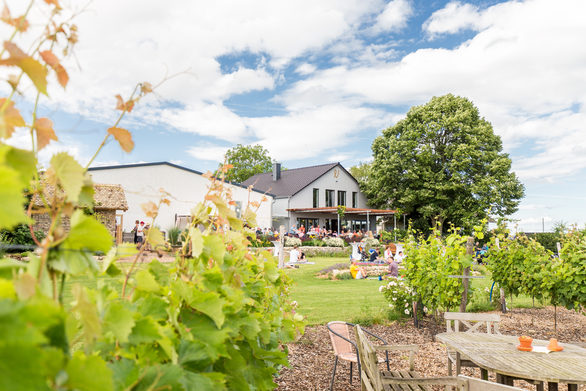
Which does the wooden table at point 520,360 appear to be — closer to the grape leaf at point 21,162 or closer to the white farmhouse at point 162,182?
the grape leaf at point 21,162

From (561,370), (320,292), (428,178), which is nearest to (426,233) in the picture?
(428,178)

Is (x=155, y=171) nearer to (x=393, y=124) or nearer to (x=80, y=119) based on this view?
(x=393, y=124)

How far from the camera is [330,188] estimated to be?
3791cm

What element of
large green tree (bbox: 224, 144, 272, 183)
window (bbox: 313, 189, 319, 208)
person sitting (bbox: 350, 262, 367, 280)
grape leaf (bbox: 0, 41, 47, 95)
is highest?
large green tree (bbox: 224, 144, 272, 183)

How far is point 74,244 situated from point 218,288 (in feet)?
2.13

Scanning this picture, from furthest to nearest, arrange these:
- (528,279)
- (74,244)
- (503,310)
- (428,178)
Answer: (428,178) → (503,310) → (528,279) → (74,244)

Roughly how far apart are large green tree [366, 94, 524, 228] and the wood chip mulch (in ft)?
73.5

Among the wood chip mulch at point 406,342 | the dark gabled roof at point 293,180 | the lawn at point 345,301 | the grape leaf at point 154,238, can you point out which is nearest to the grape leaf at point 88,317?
the grape leaf at point 154,238

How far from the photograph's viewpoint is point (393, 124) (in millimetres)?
36312

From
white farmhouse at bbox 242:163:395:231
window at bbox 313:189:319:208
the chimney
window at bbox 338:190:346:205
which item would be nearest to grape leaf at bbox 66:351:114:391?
white farmhouse at bbox 242:163:395:231

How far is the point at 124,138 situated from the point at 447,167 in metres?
34.9

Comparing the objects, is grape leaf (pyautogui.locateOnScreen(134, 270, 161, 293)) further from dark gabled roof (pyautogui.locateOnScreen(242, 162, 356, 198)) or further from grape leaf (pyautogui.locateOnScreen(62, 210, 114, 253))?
dark gabled roof (pyautogui.locateOnScreen(242, 162, 356, 198))

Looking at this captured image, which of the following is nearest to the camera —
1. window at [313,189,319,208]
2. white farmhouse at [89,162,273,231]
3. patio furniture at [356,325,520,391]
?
patio furniture at [356,325,520,391]

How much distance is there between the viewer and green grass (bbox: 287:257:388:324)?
8594 mm
